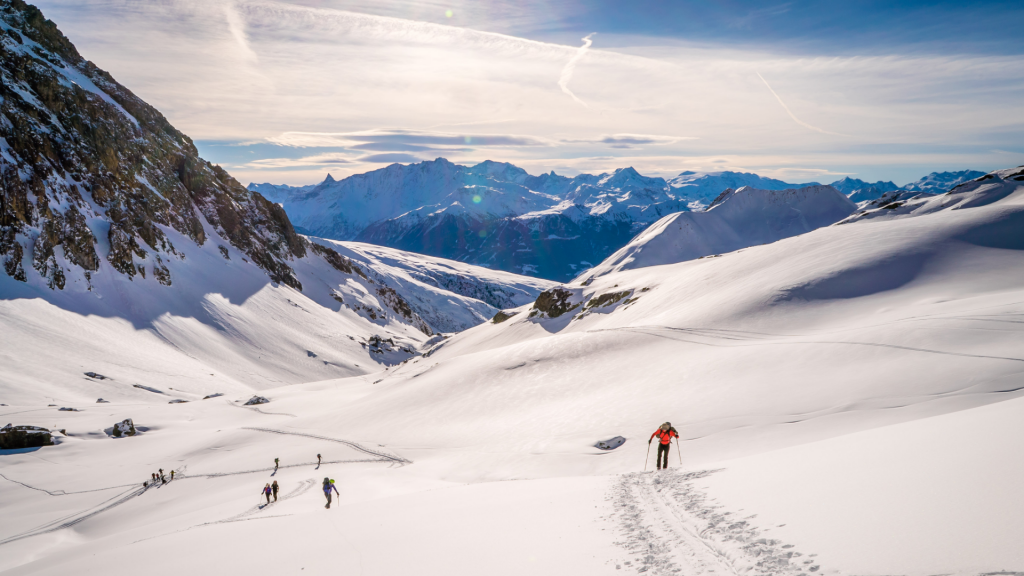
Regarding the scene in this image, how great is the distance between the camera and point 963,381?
15797 mm

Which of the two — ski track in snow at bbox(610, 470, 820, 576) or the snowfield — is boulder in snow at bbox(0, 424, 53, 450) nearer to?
the snowfield

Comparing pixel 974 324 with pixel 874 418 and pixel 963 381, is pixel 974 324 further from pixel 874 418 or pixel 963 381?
pixel 874 418

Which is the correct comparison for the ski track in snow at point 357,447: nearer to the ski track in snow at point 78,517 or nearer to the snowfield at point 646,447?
the snowfield at point 646,447

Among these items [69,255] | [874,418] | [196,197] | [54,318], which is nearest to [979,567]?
[874,418]

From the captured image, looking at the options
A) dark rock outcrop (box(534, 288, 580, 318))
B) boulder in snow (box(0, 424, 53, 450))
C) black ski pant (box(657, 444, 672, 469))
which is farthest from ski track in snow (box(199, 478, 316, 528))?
dark rock outcrop (box(534, 288, 580, 318))

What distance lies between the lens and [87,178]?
340 feet

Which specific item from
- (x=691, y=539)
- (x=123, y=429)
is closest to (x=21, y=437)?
(x=123, y=429)

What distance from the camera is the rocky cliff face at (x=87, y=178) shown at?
86.1 metres

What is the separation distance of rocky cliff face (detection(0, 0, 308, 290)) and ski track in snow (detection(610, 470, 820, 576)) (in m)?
105

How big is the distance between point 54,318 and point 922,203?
122091 millimetres

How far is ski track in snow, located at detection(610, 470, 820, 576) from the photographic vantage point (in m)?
7.29

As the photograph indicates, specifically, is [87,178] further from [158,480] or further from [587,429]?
[587,429]

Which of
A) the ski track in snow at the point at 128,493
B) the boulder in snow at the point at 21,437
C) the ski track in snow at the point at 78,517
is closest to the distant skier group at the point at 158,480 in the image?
the ski track in snow at the point at 128,493

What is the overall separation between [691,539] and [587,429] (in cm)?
1388
